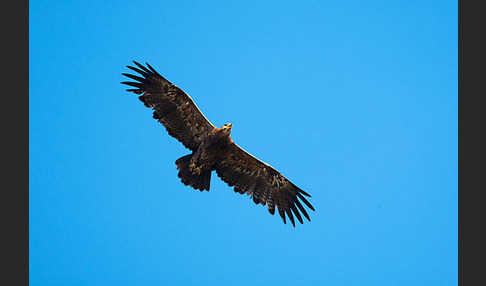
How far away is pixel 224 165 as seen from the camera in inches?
485

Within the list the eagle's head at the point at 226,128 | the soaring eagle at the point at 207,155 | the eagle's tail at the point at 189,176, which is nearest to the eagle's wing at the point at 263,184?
the soaring eagle at the point at 207,155

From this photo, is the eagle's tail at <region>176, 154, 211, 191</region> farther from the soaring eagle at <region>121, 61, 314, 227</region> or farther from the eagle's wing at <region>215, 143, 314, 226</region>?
the eagle's wing at <region>215, 143, 314, 226</region>

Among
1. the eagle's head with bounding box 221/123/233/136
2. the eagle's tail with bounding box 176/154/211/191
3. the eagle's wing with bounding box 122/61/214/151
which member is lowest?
the eagle's tail with bounding box 176/154/211/191

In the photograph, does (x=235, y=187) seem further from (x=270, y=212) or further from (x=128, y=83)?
(x=128, y=83)

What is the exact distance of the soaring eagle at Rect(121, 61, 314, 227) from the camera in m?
11.6

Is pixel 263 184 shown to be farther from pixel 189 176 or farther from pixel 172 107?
pixel 172 107

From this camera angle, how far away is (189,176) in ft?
38.9

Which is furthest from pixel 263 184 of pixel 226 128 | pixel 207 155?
pixel 226 128

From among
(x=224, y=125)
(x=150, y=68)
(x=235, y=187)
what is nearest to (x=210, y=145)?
(x=224, y=125)

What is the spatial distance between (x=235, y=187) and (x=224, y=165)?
64 cm

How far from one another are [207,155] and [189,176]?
26.3 inches

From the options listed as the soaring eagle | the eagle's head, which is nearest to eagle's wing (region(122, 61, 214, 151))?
the soaring eagle

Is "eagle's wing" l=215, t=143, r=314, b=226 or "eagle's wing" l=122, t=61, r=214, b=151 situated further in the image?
"eagle's wing" l=215, t=143, r=314, b=226

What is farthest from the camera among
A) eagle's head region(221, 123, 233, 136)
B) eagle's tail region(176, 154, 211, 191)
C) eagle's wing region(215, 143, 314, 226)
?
eagle's wing region(215, 143, 314, 226)
